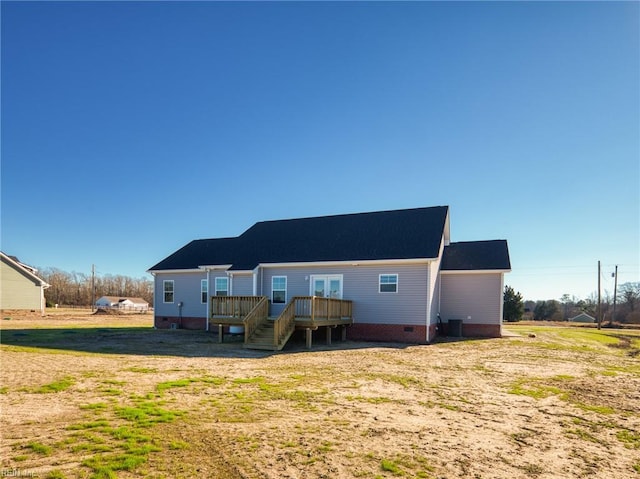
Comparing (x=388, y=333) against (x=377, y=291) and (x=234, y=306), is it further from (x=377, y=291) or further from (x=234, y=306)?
(x=234, y=306)

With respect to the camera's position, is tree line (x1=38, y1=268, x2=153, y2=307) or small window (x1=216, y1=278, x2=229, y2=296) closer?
small window (x1=216, y1=278, x2=229, y2=296)

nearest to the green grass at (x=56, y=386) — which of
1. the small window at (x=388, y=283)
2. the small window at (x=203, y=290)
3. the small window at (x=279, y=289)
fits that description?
the small window at (x=279, y=289)

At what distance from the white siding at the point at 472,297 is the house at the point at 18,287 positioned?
120ft

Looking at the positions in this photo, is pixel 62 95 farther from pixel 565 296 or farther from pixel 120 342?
pixel 565 296

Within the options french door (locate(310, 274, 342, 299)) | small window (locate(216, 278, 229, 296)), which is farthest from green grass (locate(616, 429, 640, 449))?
small window (locate(216, 278, 229, 296))

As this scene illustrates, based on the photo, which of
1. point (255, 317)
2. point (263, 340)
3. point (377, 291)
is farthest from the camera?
point (377, 291)

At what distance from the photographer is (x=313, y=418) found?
6090 millimetres

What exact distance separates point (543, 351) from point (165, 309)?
21.3 m

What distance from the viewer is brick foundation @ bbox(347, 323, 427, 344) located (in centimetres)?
1705

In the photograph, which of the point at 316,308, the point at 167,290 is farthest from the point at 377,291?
the point at 167,290

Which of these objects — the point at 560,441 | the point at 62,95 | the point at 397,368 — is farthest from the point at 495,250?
the point at 62,95

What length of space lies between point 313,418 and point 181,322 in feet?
63.5

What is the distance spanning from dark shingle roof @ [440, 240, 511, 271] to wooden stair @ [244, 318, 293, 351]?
10637mm

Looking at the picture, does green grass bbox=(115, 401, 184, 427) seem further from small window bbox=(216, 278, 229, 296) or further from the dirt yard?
small window bbox=(216, 278, 229, 296)
